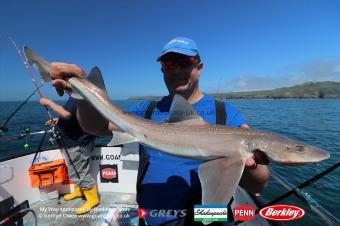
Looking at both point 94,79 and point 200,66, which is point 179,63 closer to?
point 200,66

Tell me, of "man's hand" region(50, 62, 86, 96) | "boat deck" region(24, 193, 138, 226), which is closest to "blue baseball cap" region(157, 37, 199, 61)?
"man's hand" region(50, 62, 86, 96)

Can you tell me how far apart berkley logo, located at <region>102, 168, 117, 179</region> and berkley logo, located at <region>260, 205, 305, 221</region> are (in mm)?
5249

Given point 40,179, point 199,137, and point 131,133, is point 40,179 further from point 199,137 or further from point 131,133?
point 199,137

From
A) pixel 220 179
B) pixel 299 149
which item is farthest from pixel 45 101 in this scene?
pixel 299 149

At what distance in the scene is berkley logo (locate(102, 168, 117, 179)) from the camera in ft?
25.3

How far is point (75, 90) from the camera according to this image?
2961mm

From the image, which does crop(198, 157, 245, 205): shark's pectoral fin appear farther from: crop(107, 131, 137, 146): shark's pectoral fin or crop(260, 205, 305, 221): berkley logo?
crop(260, 205, 305, 221): berkley logo

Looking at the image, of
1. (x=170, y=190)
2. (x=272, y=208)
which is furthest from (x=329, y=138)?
(x=170, y=190)

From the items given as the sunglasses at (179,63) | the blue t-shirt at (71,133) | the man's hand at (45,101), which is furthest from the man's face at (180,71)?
the man's hand at (45,101)

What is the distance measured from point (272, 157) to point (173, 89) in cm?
165

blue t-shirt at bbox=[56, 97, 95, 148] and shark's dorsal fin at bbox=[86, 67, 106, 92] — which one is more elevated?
shark's dorsal fin at bbox=[86, 67, 106, 92]

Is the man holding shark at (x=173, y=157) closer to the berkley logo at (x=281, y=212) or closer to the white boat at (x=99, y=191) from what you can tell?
the berkley logo at (x=281, y=212)

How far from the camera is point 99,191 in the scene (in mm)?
7914

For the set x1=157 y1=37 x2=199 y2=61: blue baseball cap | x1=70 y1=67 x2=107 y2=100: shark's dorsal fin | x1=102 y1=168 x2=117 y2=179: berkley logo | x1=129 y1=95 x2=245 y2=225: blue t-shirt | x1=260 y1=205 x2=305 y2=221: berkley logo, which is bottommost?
x1=102 y1=168 x2=117 y2=179: berkley logo
